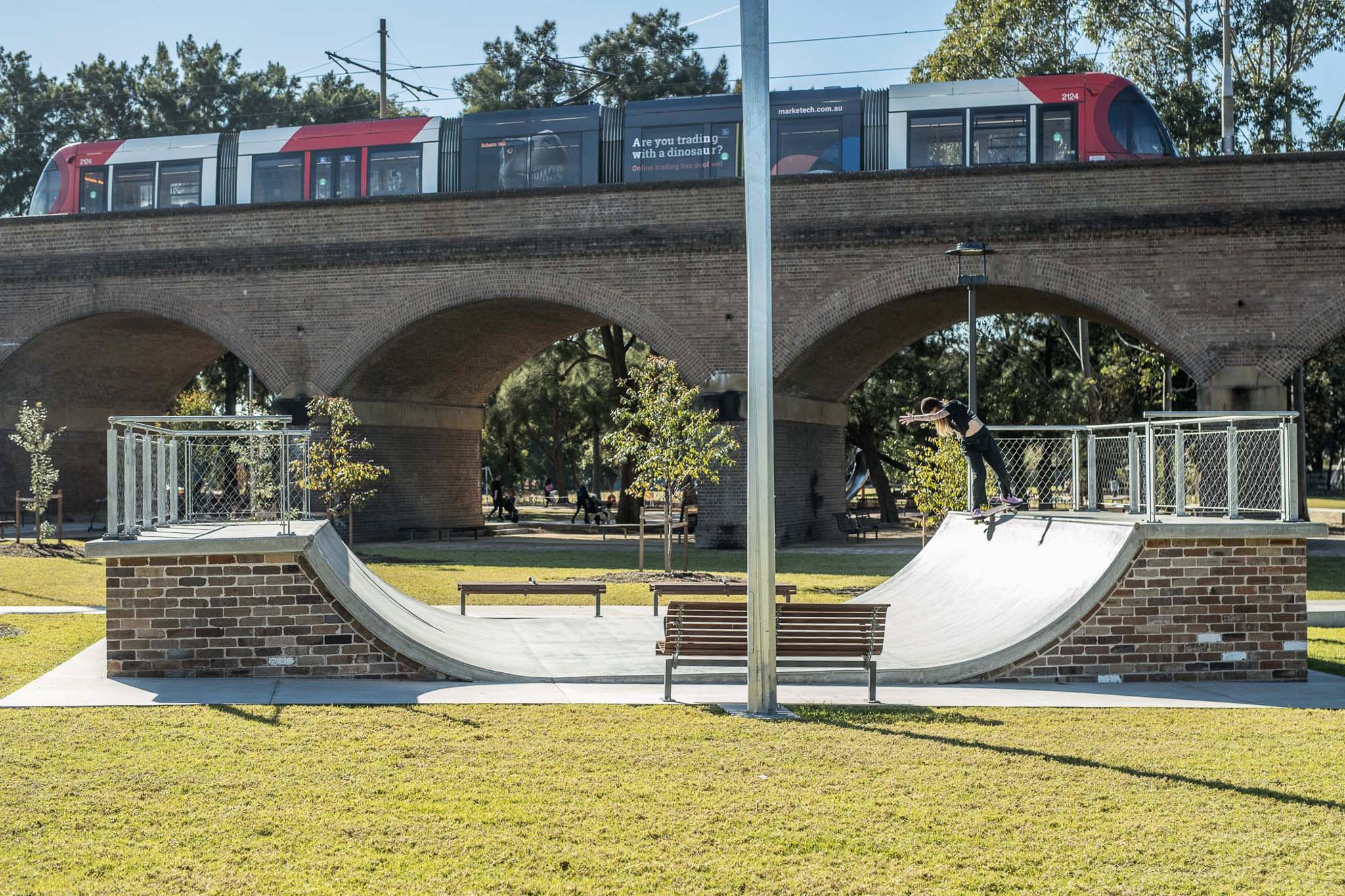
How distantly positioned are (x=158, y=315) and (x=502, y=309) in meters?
7.33

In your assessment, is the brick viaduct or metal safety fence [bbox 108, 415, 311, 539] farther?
the brick viaduct

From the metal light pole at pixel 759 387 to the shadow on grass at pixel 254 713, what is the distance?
3079 mm

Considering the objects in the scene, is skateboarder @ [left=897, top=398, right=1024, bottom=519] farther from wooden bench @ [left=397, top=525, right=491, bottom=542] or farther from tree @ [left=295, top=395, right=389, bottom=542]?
wooden bench @ [left=397, top=525, right=491, bottom=542]

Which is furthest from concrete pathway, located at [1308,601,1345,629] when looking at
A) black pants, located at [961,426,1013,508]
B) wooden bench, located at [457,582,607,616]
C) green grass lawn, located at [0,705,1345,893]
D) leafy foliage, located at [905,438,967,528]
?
wooden bench, located at [457,582,607,616]

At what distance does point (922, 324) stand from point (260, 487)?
14538 millimetres

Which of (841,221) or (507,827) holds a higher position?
(841,221)

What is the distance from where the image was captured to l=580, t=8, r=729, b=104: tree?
47938mm

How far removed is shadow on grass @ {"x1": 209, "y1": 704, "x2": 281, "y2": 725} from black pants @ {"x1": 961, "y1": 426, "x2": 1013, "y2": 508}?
23.6ft

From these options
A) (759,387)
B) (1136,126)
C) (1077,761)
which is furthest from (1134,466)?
(1136,126)

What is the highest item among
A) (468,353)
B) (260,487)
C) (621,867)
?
(468,353)

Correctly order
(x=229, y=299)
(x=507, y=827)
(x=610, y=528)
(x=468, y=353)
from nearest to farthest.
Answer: (x=507, y=827), (x=229, y=299), (x=468, y=353), (x=610, y=528)

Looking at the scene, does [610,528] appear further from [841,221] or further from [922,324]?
[841,221]

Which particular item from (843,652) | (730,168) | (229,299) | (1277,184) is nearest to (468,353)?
(229,299)

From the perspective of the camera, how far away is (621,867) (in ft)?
18.0
